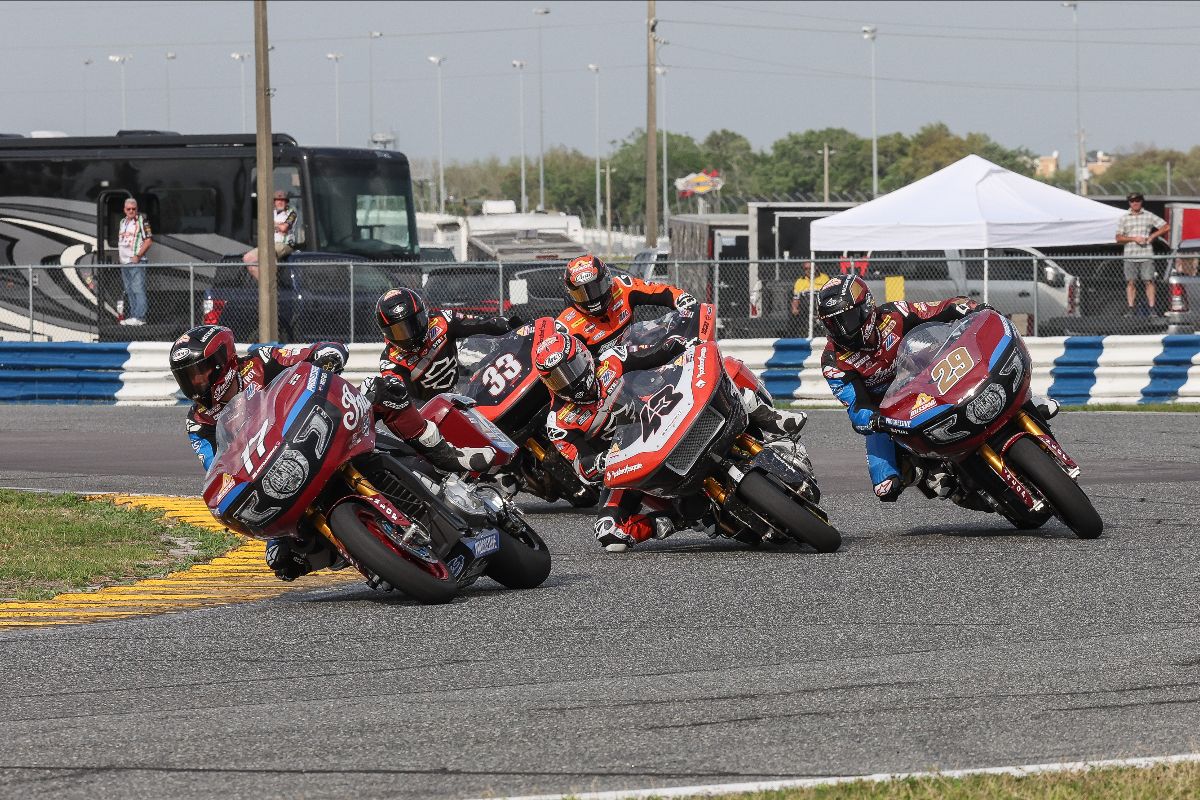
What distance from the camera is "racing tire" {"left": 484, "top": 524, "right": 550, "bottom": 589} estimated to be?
349 inches

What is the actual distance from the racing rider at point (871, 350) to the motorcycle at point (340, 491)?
110 inches

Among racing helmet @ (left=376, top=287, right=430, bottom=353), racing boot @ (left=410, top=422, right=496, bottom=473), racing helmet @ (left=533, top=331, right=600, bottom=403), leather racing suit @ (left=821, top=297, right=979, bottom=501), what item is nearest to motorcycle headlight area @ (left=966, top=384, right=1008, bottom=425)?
leather racing suit @ (left=821, top=297, right=979, bottom=501)

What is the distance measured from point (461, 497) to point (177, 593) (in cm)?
201

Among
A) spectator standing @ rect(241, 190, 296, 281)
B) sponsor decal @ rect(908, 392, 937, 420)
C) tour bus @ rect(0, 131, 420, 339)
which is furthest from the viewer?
tour bus @ rect(0, 131, 420, 339)

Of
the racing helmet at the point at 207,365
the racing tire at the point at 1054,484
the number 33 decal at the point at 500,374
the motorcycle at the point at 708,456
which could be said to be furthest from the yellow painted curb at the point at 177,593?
the racing tire at the point at 1054,484

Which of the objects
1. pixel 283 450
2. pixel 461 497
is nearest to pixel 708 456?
pixel 461 497

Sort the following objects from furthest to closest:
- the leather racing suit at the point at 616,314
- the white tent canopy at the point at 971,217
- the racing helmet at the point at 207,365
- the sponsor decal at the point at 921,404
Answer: the white tent canopy at the point at 971,217
the leather racing suit at the point at 616,314
the sponsor decal at the point at 921,404
the racing helmet at the point at 207,365

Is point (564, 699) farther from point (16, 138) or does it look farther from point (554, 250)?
point (554, 250)

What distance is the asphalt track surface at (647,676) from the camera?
17.7 feet

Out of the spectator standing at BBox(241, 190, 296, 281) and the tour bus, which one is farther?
the tour bus

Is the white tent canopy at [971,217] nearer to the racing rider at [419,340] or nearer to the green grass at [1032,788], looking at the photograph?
the racing rider at [419,340]

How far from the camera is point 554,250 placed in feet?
138

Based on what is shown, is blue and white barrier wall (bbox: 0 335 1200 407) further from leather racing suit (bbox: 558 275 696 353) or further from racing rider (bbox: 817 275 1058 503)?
racing rider (bbox: 817 275 1058 503)

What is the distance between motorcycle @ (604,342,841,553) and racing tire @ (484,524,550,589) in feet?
3.09
